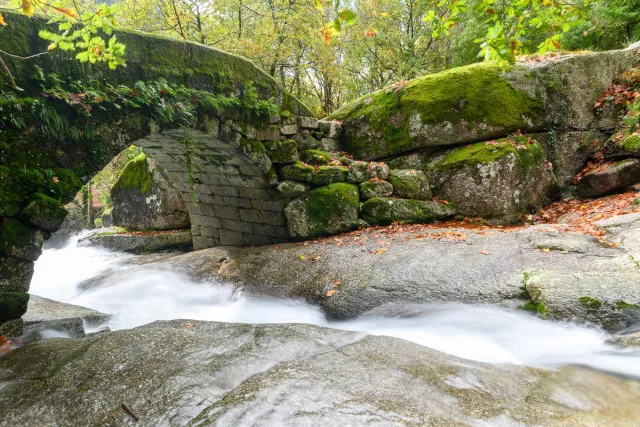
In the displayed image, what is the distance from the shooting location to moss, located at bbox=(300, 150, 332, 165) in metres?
7.61

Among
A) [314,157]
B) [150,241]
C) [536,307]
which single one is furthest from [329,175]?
[150,241]

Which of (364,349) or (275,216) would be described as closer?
(364,349)

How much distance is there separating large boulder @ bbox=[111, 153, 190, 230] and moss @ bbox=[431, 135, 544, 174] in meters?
6.77

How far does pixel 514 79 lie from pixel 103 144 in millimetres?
7456

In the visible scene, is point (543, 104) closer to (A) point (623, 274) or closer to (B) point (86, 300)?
(A) point (623, 274)

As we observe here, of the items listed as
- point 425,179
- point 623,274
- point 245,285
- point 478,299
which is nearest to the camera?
point 623,274

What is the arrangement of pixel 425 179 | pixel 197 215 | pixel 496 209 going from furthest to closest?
pixel 197 215
pixel 425 179
pixel 496 209

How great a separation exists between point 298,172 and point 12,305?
472cm

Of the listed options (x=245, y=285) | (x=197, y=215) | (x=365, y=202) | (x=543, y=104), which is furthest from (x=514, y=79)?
(x=197, y=215)

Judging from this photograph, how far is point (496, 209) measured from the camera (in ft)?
22.6

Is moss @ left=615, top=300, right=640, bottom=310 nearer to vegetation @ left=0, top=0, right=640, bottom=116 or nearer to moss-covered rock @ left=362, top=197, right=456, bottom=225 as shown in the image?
moss-covered rock @ left=362, top=197, right=456, bottom=225

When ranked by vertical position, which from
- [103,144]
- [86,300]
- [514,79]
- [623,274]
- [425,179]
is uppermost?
[514,79]

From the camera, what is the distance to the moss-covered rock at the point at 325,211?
7.09 m

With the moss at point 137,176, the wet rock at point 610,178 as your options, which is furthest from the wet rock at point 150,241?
the wet rock at point 610,178
